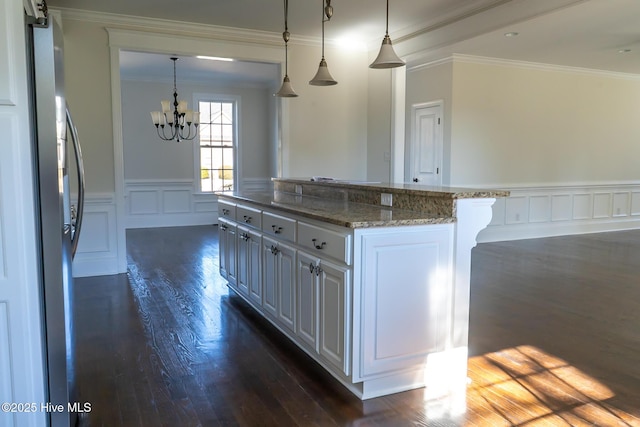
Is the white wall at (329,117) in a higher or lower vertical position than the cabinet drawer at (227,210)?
higher

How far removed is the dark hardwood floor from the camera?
2355 millimetres

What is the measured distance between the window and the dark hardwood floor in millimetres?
4620

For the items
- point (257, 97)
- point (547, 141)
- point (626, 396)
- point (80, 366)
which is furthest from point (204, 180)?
point (626, 396)

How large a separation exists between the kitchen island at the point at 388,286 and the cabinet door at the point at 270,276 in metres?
0.22

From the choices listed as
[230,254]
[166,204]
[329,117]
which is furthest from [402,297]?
[166,204]

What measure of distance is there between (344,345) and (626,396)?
151cm

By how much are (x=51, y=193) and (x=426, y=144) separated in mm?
6461

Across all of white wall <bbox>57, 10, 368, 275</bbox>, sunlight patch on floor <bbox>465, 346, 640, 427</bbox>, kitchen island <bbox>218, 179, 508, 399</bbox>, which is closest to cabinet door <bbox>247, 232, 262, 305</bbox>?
kitchen island <bbox>218, 179, 508, 399</bbox>

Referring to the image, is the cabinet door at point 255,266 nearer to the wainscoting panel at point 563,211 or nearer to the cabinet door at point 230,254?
the cabinet door at point 230,254

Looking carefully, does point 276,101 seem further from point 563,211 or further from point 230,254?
point 563,211

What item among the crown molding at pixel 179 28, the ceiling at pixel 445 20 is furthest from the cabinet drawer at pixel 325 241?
the crown molding at pixel 179 28

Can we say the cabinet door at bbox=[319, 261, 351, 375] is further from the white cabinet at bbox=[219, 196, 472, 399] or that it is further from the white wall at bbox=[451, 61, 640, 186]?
the white wall at bbox=[451, 61, 640, 186]

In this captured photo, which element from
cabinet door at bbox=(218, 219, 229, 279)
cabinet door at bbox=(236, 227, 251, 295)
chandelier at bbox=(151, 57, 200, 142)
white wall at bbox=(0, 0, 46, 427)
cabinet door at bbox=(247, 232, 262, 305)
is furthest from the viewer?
chandelier at bbox=(151, 57, 200, 142)

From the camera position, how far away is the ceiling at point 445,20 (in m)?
4.66
